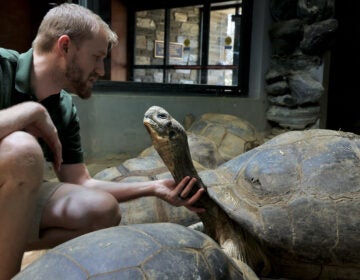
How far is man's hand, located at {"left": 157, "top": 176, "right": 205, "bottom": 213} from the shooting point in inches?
86.3

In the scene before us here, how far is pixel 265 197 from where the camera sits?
2256mm

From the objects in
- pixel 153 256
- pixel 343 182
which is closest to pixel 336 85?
pixel 343 182

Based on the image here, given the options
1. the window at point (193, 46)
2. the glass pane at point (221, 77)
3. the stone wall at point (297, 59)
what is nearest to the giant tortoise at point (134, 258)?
the window at point (193, 46)

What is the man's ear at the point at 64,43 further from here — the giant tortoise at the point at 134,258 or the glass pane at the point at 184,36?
the glass pane at the point at 184,36

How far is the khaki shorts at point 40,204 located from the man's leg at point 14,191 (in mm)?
274

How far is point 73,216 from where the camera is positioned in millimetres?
2084

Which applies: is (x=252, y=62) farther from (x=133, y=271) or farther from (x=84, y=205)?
(x=133, y=271)

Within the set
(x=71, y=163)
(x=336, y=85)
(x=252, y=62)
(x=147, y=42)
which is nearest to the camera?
(x=71, y=163)

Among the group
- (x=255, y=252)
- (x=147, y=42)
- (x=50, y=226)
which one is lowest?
(x=255, y=252)

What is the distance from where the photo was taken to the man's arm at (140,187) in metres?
2.20

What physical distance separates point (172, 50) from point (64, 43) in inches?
157

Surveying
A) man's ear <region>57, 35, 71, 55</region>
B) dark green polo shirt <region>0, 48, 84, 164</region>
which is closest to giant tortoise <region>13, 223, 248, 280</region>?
dark green polo shirt <region>0, 48, 84, 164</region>

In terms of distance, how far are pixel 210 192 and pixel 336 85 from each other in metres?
5.65

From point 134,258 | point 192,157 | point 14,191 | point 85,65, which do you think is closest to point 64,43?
point 85,65
